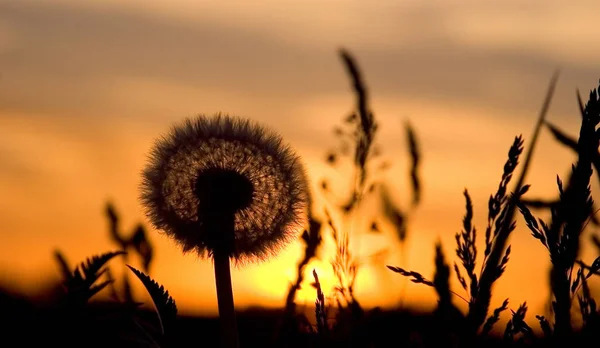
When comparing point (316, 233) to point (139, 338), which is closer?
point (139, 338)

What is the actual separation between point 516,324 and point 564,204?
0.26 meters

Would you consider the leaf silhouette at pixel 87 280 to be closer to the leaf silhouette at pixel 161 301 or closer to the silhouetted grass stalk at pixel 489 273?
the leaf silhouette at pixel 161 301

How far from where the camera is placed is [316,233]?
308cm

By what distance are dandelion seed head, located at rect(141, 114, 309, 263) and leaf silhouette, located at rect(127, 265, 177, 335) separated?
1.14 meters

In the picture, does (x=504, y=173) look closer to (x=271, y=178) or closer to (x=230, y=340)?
(x=230, y=340)

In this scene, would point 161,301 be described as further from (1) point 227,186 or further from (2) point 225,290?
(1) point 227,186

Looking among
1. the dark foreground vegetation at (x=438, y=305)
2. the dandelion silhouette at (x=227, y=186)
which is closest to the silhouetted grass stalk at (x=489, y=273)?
the dark foreground vegetation at (x=438, y=305)

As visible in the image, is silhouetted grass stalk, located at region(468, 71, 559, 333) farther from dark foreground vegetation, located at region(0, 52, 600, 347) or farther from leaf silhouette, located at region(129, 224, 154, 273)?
leaf silhouette, located at region(129, 224, 154, 273)

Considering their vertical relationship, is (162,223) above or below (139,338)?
above

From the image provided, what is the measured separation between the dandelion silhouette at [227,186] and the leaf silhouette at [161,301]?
1079mm

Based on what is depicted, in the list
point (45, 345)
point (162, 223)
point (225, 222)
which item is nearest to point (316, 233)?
point (225, 222)

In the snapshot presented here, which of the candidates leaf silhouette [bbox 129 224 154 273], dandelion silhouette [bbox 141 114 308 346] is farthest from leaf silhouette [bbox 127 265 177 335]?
leaf silhouette [bbox 129 224 154 273]

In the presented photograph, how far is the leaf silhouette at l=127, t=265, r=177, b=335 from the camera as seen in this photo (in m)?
1.95

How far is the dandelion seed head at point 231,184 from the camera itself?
3275 millimetres
